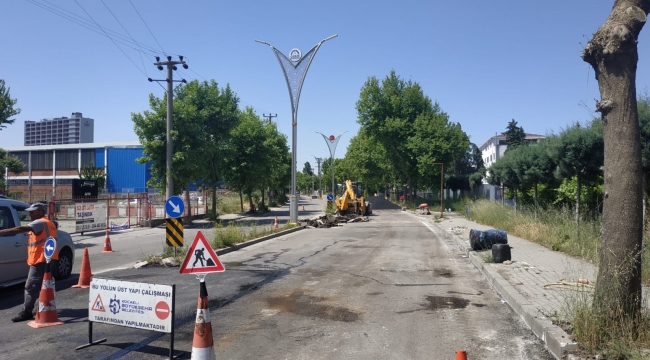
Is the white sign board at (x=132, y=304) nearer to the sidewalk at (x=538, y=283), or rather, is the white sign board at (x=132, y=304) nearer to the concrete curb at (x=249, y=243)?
the sidewalk at (x=538, y=283)

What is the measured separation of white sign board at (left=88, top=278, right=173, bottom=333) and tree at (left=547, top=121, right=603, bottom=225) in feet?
41.6

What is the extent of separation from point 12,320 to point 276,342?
4.02 metres

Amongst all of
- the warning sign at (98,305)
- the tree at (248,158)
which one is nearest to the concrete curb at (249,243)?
the warning sign at (98,305)

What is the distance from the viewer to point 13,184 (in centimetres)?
7350

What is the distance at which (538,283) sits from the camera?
31.2 feet

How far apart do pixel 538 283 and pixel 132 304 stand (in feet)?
23.5

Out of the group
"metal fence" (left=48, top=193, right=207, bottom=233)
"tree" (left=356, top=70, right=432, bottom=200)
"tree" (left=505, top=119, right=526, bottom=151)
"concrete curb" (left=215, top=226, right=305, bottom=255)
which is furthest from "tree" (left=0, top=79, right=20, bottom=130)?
"tree" (left=505, top=119, right=526, bottom=151)

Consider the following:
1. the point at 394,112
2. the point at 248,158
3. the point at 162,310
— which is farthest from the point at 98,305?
the point at 394,112

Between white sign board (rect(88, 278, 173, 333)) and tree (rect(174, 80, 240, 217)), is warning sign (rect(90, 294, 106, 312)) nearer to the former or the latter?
white sign board (rect(88, 278, 173, 333))

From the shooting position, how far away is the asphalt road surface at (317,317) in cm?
607

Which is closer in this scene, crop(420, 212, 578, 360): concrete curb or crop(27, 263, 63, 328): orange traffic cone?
crop(420, 212, 578, 360): concrete curb

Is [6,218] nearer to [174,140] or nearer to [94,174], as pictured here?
[174,140]

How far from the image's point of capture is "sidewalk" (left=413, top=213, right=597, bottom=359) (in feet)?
20.6

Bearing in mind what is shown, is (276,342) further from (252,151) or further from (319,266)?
(252,151)
